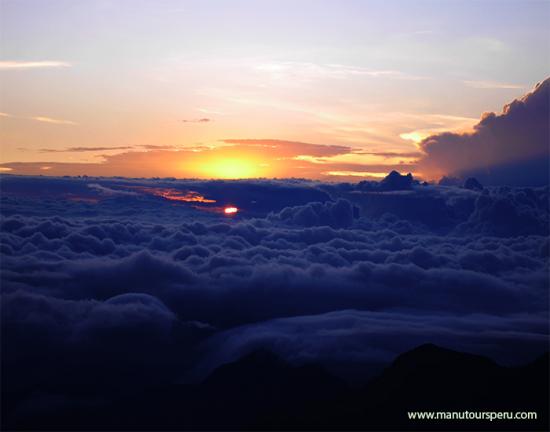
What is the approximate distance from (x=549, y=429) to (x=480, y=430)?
23336 millimetres

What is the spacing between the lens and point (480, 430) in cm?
19988

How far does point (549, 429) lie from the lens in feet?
640
